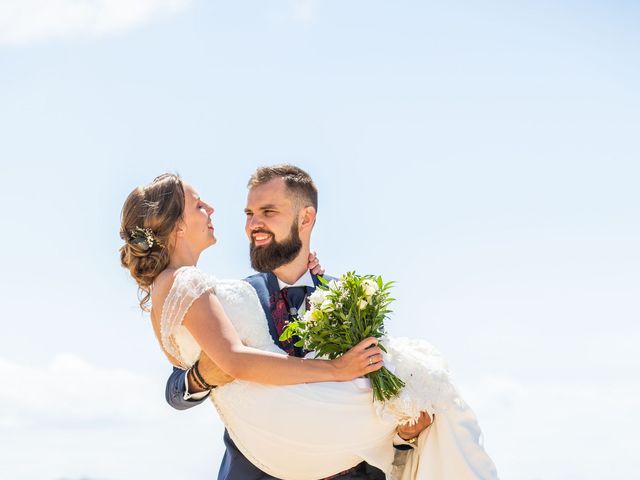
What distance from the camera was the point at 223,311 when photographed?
6.43 m

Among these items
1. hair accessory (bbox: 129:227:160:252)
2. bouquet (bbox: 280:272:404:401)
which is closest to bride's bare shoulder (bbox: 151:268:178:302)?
hair accessory (bbox: 129:227:160:252)

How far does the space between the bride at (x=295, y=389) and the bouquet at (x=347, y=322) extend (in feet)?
0.33

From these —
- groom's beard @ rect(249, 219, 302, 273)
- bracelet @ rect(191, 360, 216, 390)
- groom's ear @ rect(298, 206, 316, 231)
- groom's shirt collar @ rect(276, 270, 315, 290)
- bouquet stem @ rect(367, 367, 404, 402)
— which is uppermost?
groom's ear @ rect(298, 206, 316, 231)

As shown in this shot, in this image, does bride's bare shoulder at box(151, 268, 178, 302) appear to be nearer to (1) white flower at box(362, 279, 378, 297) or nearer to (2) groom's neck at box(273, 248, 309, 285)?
(2) groom's neck at box(273, 248, 309, 285)

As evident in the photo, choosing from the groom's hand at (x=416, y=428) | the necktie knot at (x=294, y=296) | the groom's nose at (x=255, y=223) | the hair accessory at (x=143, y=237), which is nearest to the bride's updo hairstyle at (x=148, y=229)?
the hair accessory at (x=143, y=237)

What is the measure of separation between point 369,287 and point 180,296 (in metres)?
1.36

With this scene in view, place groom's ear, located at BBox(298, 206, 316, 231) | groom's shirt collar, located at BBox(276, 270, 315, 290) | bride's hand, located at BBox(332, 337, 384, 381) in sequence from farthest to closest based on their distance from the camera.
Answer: groom's ear, located at BBox(298, 206, 316, 231) < groom's shirt collar, located at BBox(276, 270, 315, 290) < bride's hand, located at BBox(332, 337, 384, 381)

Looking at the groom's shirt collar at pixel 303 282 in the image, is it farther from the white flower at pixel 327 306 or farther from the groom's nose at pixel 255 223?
the white flower at pixel 327 306

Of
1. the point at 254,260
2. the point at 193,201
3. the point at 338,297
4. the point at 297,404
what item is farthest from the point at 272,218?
the point at 297,404

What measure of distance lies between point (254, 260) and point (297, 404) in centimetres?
164

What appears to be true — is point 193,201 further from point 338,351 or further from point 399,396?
point 399,396

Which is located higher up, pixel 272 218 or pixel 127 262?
pixel 272 218

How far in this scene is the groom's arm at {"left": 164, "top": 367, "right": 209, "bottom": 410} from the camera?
21.3 ft

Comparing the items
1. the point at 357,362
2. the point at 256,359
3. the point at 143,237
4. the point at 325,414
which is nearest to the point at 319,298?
the point at 357,362
